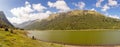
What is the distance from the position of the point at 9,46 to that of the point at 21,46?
4893 millimetres

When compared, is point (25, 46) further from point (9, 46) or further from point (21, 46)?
point (9, 46)

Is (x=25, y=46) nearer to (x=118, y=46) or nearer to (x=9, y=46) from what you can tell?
(x=9, y=46)

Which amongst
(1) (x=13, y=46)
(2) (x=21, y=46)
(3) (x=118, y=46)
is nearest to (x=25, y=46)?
(2) (x=21, y=46)

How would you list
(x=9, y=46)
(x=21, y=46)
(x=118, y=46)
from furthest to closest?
(x=118, y=46) < (x=21, y=46) < (x=9, y=46)

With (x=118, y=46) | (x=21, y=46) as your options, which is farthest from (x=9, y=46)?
(x=118, y=46)

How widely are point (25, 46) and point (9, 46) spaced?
19.6ft

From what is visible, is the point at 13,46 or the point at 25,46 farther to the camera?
the point at 25,46

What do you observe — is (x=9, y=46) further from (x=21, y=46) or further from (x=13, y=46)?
(x=21, y=46)

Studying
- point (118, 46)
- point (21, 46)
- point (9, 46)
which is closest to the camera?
point (9, 46)

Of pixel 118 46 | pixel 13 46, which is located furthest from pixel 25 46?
pixel 118 46

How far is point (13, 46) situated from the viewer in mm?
43531

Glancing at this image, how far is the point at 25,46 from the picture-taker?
154 feet

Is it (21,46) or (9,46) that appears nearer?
(9,46)
